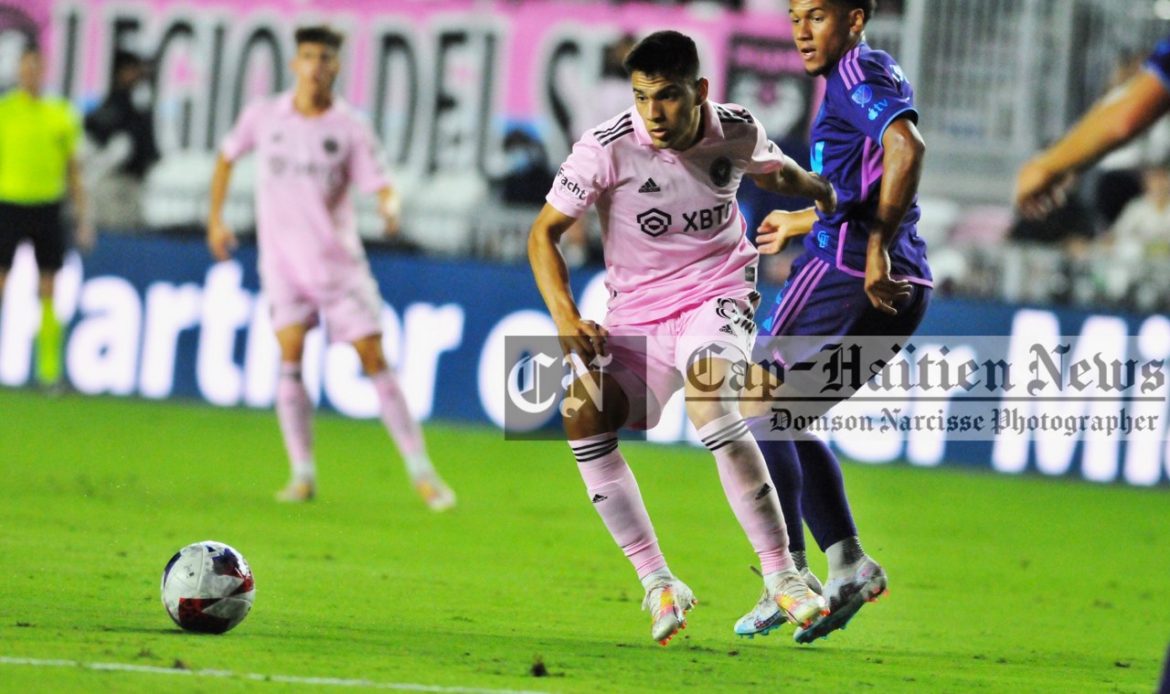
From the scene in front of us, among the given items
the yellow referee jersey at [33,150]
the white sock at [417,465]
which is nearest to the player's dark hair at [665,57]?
the white sock at [417,465]

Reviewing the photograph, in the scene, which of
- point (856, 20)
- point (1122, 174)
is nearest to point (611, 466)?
point (856, 20)

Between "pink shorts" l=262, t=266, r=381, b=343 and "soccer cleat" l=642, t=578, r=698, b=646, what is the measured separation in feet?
14.8

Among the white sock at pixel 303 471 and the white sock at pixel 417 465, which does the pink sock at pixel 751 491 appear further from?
the white sock at pixel 303 471

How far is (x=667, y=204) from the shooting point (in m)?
6.60

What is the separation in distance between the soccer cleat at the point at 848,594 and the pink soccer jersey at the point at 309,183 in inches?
185

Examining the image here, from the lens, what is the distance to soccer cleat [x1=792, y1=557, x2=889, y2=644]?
6555 mm

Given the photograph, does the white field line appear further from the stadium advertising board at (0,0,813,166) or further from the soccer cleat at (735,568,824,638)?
the stadium advertising board at (0,0,813,166)

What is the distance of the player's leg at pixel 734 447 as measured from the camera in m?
6.34

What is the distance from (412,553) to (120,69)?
11850 millimetres

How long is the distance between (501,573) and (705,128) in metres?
2.49

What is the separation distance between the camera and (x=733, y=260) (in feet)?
22.3

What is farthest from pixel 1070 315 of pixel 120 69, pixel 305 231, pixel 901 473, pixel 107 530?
pixel 120 69

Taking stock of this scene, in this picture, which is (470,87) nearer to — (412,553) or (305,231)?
(305,231)

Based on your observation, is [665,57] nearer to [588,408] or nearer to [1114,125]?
A: [588,408]
